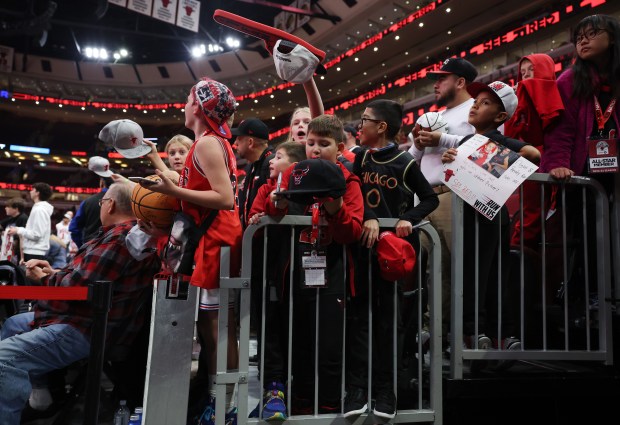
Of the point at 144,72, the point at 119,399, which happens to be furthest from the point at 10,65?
the point at 119,399

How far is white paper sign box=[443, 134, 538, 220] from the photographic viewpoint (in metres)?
2.68

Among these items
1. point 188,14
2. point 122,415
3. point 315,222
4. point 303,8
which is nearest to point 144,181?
point 315,222

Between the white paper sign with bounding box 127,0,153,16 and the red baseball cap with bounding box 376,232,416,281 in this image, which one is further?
the white paper sign with bounding box 127,0,153,16

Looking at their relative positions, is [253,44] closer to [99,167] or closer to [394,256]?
[99,167]

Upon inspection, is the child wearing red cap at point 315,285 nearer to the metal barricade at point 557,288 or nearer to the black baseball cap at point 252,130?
the metal barricade at point 557,288

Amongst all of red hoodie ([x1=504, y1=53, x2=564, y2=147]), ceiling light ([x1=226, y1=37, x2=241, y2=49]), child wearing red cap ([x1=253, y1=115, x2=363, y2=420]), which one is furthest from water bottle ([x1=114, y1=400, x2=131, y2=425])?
ceiling light ([x1=226, y1=37, x2=241, y2=49])

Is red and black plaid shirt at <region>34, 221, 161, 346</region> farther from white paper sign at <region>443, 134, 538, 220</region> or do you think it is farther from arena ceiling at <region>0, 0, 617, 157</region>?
arena ceiling at <region>0, 0, 617, 157</region>

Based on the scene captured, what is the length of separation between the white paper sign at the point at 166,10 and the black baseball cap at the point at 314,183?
14.5 meters

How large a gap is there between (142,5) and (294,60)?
45.3 feet

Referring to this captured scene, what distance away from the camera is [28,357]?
98.8 inches

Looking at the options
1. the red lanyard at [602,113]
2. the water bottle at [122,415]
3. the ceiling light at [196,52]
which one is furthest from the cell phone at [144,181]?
the ceiling light at [196,52]

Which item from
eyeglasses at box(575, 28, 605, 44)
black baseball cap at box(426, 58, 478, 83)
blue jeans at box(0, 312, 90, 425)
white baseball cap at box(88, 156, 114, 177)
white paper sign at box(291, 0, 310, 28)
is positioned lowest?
blue jeans at box(0, 312, 90, 425)

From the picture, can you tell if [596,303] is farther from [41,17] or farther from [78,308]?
[41,17]

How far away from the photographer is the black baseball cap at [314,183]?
2.29 meters
